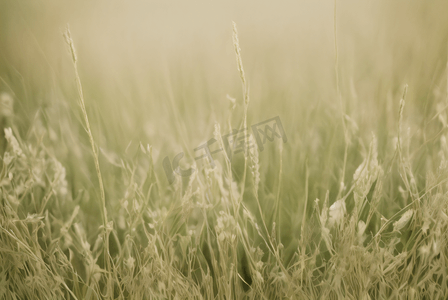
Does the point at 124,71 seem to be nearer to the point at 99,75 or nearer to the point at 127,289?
the point at 99,75

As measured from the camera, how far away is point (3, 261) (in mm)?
875

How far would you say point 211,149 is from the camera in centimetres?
86

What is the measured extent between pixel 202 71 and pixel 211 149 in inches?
7.9

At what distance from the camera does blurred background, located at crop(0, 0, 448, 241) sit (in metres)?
0.85

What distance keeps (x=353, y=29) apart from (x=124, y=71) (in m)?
0.60

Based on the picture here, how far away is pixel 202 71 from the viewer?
86cm

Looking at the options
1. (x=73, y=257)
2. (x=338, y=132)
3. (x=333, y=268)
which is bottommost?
(x=333, y=268)

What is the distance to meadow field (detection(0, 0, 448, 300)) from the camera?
851 mm

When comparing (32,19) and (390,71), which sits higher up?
(32,19)

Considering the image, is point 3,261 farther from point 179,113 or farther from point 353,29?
point 353,29

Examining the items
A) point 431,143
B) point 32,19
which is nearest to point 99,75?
point 32,19

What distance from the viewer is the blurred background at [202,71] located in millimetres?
847

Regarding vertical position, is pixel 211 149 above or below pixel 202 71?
below

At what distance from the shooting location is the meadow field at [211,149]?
33.5 inches
